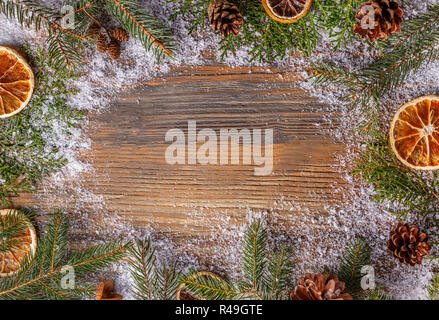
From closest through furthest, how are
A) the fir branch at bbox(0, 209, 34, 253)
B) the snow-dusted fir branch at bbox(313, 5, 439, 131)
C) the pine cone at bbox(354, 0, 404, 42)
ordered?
the pine cone at bbox(354, 0, 404, 42)
the snow-dusted fir branch at bbox(313, 5, 439, 131)
the fir branch at bbox(0, 209, 34, 253)

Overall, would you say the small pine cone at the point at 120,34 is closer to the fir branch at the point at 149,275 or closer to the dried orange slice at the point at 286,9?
the dried orange slice at the point at 286,9

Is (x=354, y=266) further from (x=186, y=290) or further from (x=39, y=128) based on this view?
(x=39, y=128)

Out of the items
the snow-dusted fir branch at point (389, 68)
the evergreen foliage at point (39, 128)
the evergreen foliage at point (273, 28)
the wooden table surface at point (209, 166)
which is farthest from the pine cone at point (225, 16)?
the evergreen foliage at point (39, 128)

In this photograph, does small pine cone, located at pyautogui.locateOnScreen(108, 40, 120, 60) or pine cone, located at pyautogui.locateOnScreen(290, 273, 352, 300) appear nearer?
pine cone, located at pyautogui.locateOnScreen(290, 273, 352, 300)

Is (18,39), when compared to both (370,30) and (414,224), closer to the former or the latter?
(370,30)

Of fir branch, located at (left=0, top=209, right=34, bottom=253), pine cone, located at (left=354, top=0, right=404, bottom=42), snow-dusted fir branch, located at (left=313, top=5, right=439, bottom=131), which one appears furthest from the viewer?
fir branch, located at (left=0, top=209, right=34, bottom=253)

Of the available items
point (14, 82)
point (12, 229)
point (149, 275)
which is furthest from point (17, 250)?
point (14, 82)

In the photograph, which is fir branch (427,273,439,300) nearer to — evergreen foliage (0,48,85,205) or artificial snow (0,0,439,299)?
artificial snow (0,0,439,299)

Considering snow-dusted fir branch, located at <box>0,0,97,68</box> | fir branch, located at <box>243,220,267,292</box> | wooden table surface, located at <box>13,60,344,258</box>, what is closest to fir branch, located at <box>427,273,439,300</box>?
wooden table surface, located at <box>13,60,344,258</box>

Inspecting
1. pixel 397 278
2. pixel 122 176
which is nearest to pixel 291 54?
pixel 122 176
